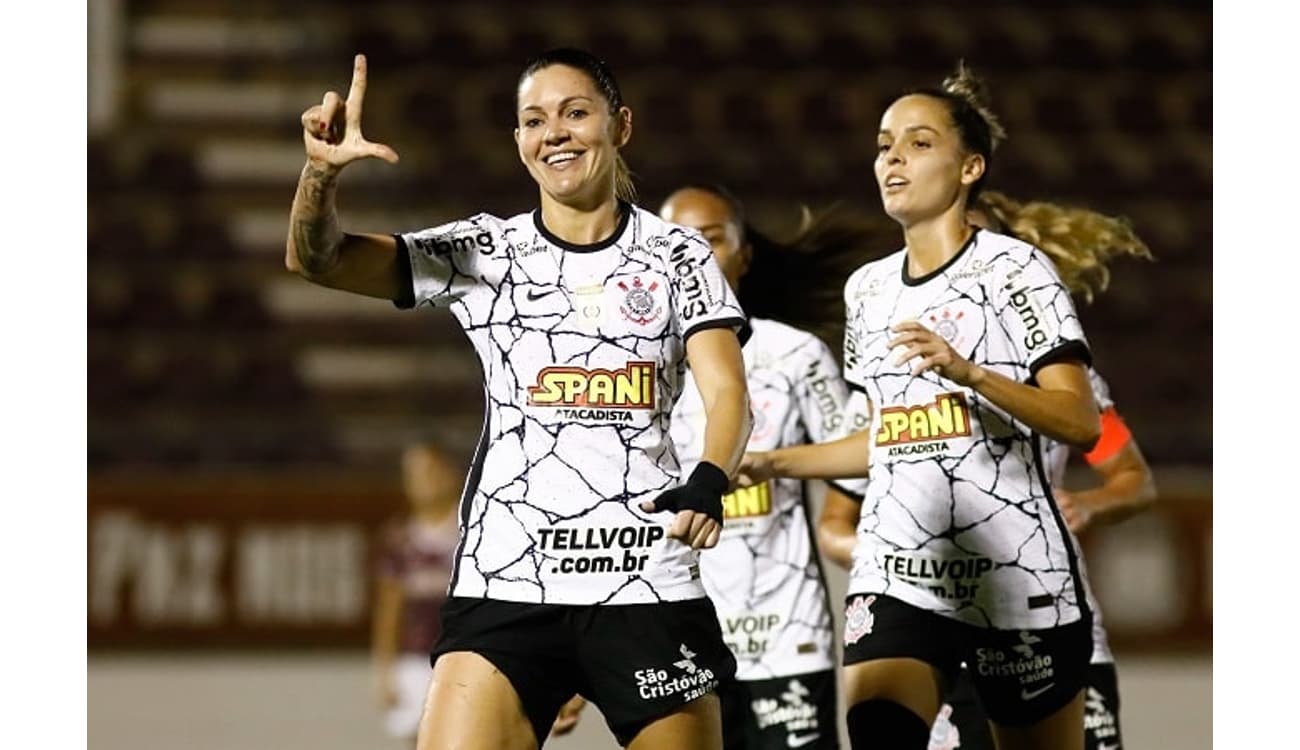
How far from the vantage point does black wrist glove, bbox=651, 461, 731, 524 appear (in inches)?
142

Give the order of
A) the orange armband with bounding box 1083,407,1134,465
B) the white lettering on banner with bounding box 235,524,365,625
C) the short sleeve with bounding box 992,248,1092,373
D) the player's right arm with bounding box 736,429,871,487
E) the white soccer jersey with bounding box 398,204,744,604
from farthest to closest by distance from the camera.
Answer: the white lettering on banner with bounding box 235,524,365,625 → the orange armband with bounding box 1083,407,1134,465 → the player's right arm with bounding box 736,429,871,487 → the short sleeve with bounding box 992,248,1092,373 → the white soccer jersey with bounding box 398,204,744,604

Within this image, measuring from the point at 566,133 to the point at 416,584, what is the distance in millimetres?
6861

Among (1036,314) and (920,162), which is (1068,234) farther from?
(1036,314)

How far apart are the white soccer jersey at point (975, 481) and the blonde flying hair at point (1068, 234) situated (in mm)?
819

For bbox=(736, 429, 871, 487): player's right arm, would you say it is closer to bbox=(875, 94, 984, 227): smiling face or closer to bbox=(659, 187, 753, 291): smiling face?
bbox=(875, 94, 984, 227): smiling face

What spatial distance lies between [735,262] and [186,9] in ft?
42.5

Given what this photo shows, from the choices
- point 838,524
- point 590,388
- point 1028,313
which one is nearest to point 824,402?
point 838,524

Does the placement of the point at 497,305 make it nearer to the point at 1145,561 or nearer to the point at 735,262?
the point at 735,262

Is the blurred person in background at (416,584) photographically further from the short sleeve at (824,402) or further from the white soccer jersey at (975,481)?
the white soccer jersey at (975,481)

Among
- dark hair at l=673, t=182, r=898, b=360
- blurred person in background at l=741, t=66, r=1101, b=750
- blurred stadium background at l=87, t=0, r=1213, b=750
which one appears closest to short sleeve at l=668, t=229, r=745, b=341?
blurred person in background at l=741, t=66, r=1101, b=750

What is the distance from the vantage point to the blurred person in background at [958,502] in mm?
4473

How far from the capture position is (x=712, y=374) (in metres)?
3.89

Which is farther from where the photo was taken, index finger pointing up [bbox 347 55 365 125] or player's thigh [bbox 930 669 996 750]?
player's thigh [bbox 930 669 996 750]

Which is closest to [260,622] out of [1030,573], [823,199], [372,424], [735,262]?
[372,424]
